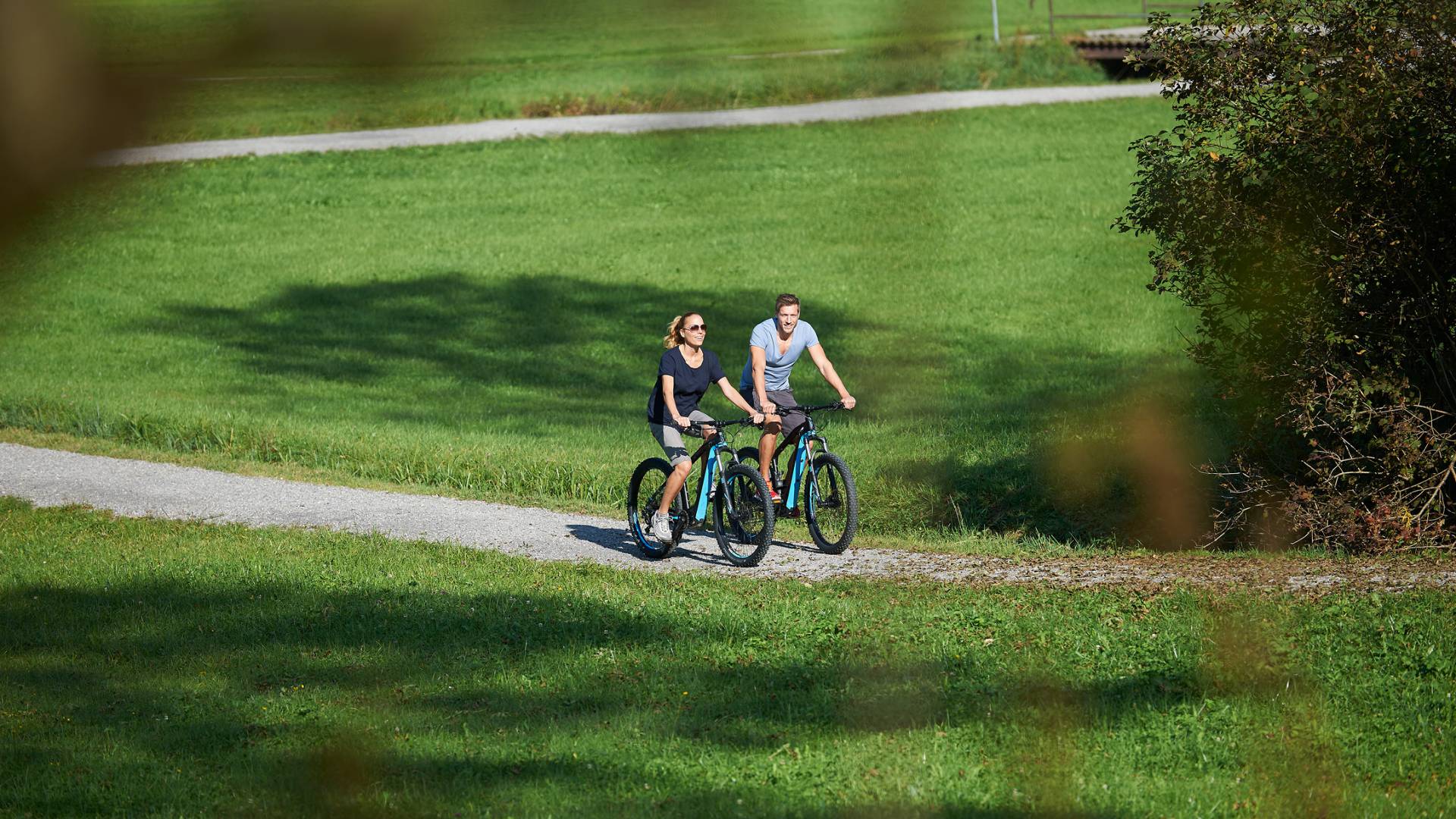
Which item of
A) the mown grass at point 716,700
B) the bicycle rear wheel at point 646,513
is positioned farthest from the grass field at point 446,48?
the bicycle rear wheel at point 646,513

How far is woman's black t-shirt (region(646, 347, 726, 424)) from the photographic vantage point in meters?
9.58

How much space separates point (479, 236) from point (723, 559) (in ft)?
59.9

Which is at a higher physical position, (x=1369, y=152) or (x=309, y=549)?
(x=1369, y=152)

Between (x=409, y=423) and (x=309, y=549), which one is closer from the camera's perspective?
(x=309, y=549)

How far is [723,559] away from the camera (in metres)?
10.4

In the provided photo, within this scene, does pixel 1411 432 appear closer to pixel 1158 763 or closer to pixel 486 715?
pixel 1158 763

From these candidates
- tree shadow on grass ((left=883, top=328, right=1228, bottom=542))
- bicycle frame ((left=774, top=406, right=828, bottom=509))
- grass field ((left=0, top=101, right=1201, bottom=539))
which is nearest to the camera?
bicycle frame ((left=774, top=406, right=828, bottom=509))

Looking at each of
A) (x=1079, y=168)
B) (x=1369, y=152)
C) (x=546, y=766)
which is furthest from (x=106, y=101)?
(x=1079, y=168)

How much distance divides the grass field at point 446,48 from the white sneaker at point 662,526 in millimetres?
8804

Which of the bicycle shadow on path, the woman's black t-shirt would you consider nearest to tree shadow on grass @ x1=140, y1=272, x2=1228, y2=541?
the bicycle shadow on path

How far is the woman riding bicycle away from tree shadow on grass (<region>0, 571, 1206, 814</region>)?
4.74 feet

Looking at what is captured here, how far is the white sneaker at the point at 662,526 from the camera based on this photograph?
33.1ft

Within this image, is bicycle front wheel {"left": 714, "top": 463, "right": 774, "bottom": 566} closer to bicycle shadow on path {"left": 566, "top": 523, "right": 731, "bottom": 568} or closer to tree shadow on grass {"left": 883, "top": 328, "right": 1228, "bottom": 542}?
bicycle shadow on path {"left": 566, "top": 523, "right": 731, "bottom": 568}

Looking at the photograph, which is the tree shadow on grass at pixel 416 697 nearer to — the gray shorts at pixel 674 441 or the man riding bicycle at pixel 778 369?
the gray shorts at pixel 674 441
